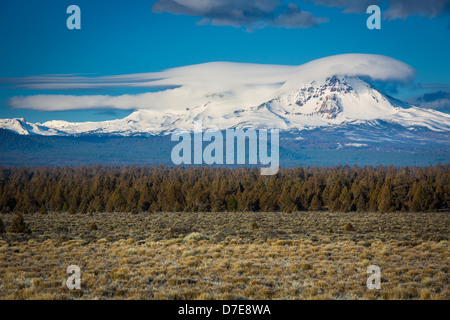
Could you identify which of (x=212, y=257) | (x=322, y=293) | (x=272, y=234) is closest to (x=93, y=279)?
(x=212, y=257)

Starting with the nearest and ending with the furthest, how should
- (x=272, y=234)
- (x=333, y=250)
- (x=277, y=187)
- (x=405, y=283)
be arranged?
1. (x=405, y=283)
2. (x=333, y=250)
3. (x=272, y=234)
4. (x=277, y=187)

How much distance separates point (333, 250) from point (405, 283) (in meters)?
9.09

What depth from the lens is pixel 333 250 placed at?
24812mm

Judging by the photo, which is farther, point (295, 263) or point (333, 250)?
point (333, 250)

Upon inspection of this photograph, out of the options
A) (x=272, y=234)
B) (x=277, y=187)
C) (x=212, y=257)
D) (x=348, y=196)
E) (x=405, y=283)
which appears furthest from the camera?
(x=277, y=187)
